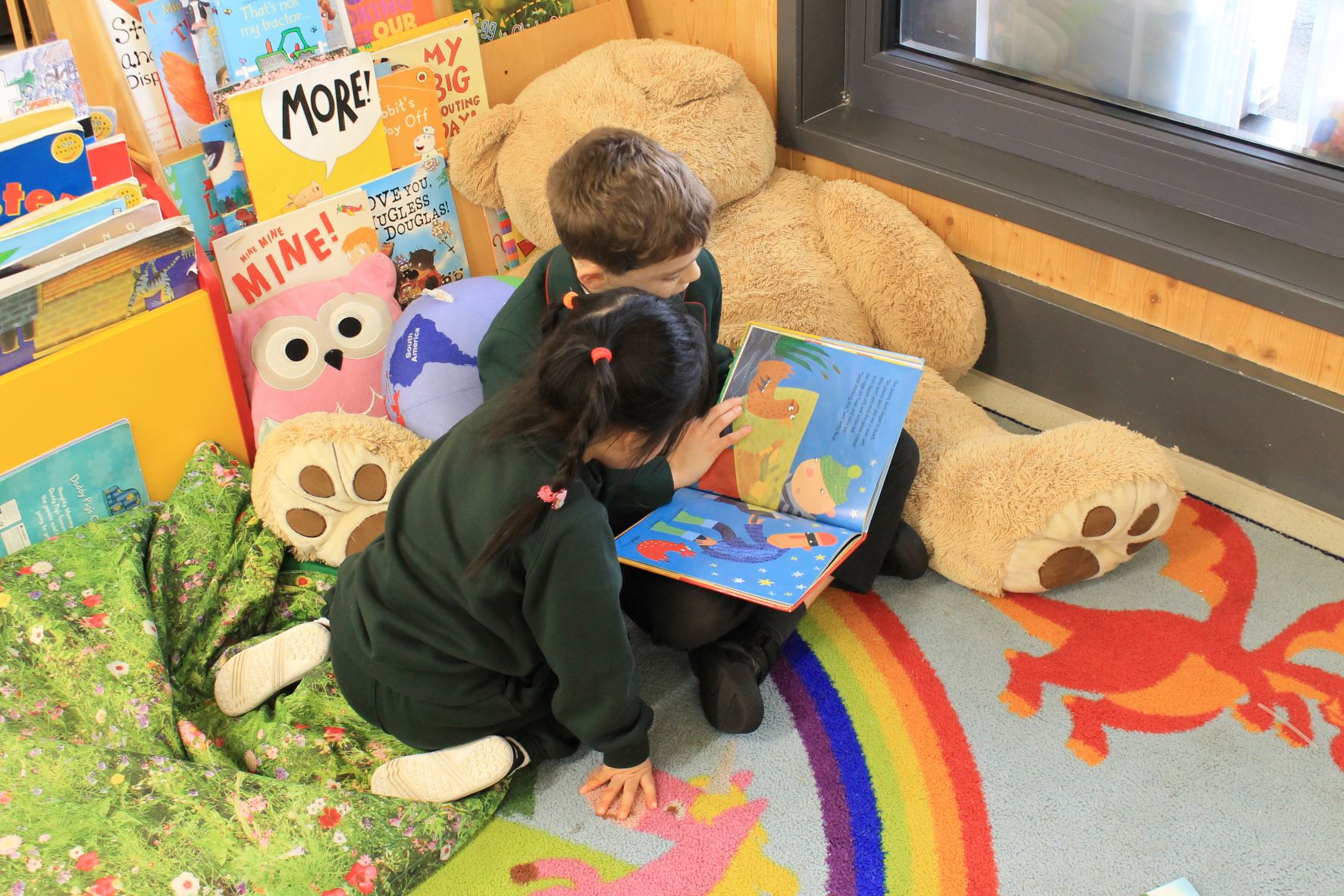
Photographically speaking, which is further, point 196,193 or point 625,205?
point 196,193

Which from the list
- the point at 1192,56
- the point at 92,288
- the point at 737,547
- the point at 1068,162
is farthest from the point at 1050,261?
the point at 92,288

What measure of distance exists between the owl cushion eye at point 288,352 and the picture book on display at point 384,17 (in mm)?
423

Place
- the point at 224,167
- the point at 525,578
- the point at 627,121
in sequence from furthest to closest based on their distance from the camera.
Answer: the point at 627,121 → the point at 224,167 → the point at 525,578

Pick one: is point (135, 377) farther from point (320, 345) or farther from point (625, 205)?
point (625, 205)

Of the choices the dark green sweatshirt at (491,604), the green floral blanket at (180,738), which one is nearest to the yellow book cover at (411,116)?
the green floral blanket at (180,738)

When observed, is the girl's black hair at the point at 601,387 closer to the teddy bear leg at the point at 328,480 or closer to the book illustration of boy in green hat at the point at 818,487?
the book illustration of boy in green hat at the point at 818,487

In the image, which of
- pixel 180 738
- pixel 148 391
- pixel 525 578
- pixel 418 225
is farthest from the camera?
pixel 418 225

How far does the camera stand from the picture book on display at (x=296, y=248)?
64.9 inches

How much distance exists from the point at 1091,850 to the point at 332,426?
3.36ft

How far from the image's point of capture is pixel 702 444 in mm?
→ 1370

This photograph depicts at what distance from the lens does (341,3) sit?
1.64m

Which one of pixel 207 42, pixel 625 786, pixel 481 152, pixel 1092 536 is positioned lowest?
pixel 625 786

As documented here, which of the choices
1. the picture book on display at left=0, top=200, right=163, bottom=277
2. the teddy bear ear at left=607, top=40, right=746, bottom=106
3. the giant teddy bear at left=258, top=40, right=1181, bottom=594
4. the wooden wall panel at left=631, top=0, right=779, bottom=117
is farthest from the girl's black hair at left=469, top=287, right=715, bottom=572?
the wooden wall panel at left=631, top=0, right=779, bottom=117

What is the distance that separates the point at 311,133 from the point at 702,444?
76 cm
